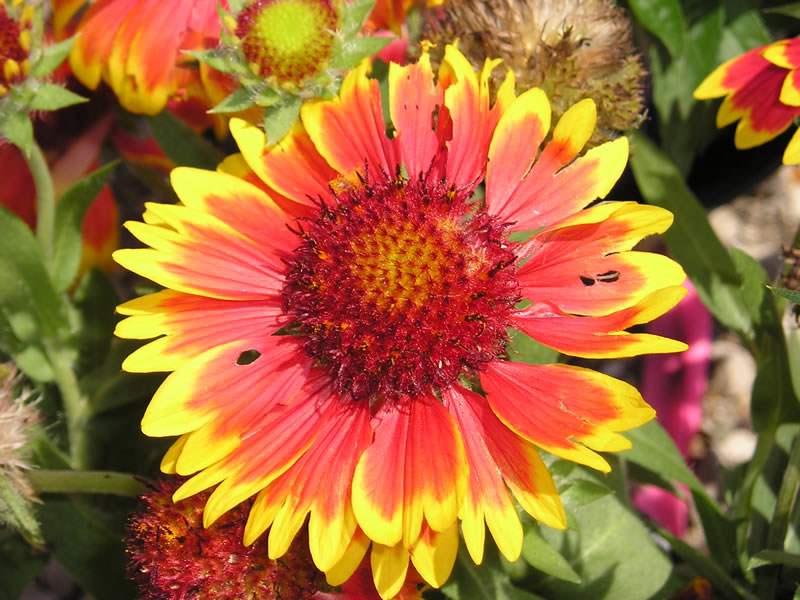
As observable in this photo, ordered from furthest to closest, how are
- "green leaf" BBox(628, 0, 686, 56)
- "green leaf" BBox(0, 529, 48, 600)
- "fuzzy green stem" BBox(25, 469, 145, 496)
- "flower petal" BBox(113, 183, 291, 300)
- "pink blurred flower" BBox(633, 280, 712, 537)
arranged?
"pink blurred flower" BBox(633, 280, 712, 537) < "green leaf" BBox(628, 0, 686, 56) < "green leaf" BBox(0, 529, 48, 600) < "fuzzy green stem" BBox(25, 469, 145, 496) < "flower petal" BBox(113, 183, 291, 300)

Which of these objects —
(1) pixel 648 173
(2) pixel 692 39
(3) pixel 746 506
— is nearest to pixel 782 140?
(2) pixel 692 39

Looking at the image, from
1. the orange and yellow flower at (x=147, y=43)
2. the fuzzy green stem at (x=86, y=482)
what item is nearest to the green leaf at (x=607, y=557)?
the fuzzy green stem at (x=86, y=482)

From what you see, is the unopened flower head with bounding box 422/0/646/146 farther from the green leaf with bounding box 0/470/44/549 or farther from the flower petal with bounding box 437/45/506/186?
the green leaf with bounding box 0/470/44/549

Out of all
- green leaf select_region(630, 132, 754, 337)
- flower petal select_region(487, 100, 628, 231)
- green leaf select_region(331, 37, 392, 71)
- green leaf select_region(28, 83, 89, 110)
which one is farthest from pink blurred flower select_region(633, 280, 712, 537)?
green leaf select_region(28, 83, 89, 110)

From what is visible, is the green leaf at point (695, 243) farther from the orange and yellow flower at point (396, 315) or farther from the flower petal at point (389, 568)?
the flower petal at point (389, 568)

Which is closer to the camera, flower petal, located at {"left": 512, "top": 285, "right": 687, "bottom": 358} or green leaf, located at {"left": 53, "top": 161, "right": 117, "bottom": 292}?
flower petal, located at {"left": 512, "top": 285, "right": 687, "bottom": 358}

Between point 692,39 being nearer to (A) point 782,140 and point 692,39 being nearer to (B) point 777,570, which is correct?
(A) point 782,140

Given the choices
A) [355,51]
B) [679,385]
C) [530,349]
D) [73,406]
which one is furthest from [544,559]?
[679,385]

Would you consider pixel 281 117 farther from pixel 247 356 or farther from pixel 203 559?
pixel 203 559
